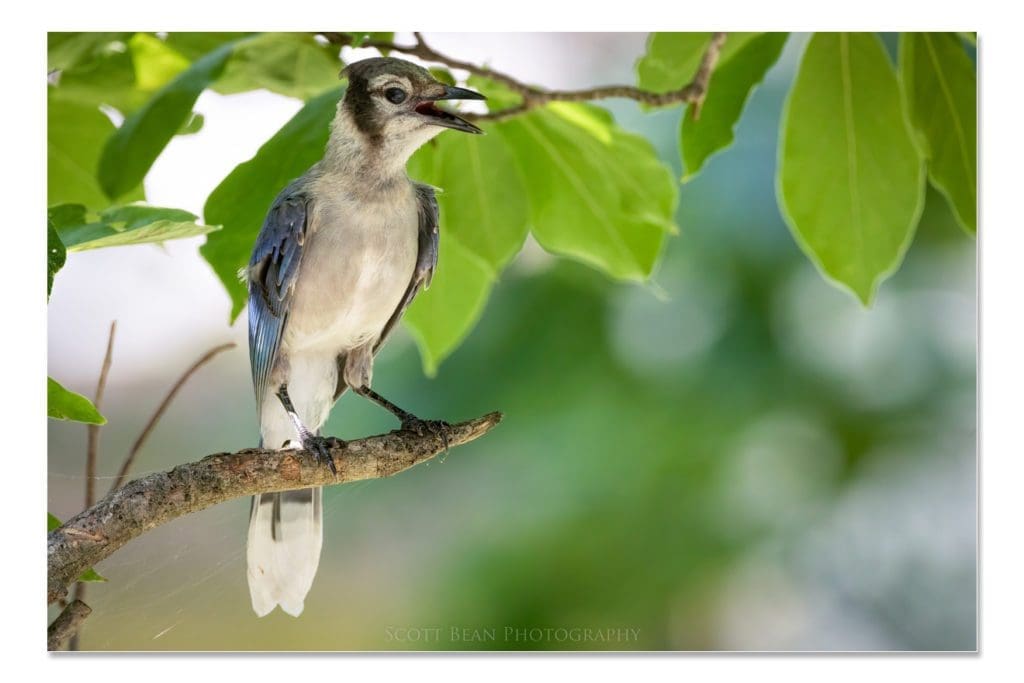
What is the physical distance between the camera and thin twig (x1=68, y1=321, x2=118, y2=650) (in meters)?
1.92

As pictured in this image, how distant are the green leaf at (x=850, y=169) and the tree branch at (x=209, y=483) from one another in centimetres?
70

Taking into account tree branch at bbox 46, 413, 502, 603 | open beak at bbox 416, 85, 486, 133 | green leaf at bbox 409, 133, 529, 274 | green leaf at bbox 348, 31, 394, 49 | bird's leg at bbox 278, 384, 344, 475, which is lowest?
tree branch at bbox 46, 413, 502, 603

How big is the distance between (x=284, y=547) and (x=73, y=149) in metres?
0.85

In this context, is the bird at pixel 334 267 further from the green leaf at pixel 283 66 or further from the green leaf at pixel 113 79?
the green leaf at pixel 113 79

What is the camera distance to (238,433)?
2090 mm

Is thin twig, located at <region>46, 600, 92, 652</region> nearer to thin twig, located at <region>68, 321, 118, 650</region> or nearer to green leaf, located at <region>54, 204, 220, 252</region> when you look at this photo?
thin twig, located at <region>68, 321, 118, 650</region>

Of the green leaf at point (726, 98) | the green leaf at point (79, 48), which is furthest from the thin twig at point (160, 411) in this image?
the green leaf at point (726, 98)

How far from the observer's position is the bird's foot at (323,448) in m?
1.66

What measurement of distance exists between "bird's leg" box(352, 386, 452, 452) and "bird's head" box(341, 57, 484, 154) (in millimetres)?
476

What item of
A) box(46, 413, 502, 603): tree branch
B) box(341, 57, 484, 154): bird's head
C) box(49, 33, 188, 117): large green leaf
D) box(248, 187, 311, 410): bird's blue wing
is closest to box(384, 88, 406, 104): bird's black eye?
box(341, 57, 484, 154): bird's head

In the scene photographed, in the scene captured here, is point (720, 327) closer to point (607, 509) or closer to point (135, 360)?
point (607, 509)

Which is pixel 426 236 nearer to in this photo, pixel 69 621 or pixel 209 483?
pixel 209 483

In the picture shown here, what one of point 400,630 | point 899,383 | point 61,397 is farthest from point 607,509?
point 61,397
